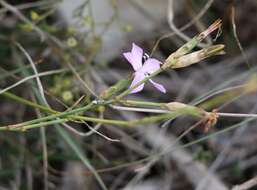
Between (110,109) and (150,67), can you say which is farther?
(110,109)

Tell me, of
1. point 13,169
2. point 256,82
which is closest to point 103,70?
point 13,169

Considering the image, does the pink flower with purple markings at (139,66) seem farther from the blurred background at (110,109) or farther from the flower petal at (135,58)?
the blurred background at (110,109)

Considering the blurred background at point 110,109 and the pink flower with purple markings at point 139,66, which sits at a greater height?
the blurred background at point 110,109

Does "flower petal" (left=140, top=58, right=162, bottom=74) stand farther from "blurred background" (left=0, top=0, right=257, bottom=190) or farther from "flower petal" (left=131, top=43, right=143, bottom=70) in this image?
"blurred background" (left=0, top=0, right=257, bottom=190)

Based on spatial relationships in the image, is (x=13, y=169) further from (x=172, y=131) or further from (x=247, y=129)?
(x=247, y=129)

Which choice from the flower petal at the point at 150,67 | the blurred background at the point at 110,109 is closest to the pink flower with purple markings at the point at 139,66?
the flower petal at the point at 150,67

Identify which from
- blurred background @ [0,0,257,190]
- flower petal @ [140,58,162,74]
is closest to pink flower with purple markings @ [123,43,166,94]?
flower petal @ [140,58,162,74]

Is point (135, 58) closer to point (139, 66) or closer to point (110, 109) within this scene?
point (139, 66)

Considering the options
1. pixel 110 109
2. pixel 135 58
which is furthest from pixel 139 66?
pixel 110 109
